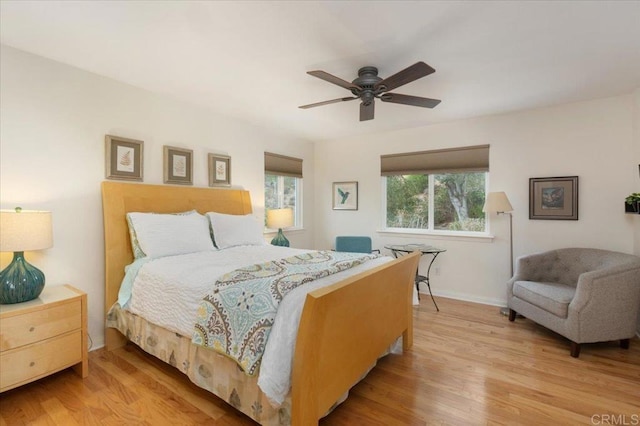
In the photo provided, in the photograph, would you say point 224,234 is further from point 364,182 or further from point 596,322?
point 596,322

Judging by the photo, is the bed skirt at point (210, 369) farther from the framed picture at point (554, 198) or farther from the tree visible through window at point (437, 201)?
the framed picture at point (554, 198)

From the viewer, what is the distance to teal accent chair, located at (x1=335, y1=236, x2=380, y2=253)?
4.17 meters

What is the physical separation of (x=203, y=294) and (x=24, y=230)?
1.28 m

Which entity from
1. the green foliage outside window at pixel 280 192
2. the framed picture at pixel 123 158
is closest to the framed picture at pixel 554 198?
the green foliage outside window at pixel 280 192

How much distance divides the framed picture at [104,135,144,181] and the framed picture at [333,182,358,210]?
295 centimetres

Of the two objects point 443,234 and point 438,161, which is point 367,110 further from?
point 443,234

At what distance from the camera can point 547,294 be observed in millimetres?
2736

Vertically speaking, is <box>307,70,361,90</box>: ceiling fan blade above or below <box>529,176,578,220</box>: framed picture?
above

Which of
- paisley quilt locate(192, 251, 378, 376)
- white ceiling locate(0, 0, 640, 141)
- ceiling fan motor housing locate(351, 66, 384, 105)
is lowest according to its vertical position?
paisley quilt locate(192, 251, 378, 376)

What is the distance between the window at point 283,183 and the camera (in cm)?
441

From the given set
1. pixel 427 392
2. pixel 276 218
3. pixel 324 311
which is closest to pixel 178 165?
pixel 276 218

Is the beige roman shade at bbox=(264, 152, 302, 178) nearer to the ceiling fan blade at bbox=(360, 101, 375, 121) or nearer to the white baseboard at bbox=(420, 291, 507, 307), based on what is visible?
the ceiling fan blade at bbox=(360, 101, 375, 121)

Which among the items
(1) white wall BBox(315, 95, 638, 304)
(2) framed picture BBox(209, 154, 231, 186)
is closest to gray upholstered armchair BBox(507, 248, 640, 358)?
(1) white wall BBox(315, 95, 638, 304)

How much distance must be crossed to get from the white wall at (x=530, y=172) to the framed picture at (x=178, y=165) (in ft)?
8.68
